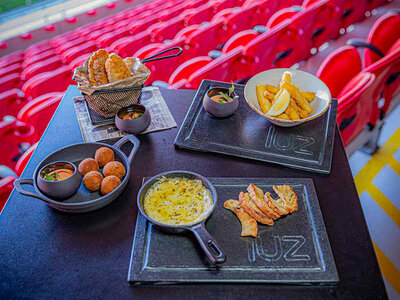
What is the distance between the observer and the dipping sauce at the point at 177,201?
28.4 inches

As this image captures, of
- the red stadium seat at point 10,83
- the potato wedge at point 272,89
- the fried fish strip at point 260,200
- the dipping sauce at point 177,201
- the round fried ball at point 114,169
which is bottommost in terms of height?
the red stadium seat at point 10,83

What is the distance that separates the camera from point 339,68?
1714 millimetres

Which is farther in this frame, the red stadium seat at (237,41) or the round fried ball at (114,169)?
the red stadium seat at (237,41)

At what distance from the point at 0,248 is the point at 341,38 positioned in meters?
3.23

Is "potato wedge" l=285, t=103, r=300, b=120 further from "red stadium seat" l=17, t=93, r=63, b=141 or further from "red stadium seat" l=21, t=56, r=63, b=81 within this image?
"red stadium seat" l=21, t=56, r=63, b=81

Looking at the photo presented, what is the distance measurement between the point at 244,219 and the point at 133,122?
1.56 ft

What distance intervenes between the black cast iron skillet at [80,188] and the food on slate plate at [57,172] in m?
0.02

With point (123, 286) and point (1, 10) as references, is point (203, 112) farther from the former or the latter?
point (1, 10)

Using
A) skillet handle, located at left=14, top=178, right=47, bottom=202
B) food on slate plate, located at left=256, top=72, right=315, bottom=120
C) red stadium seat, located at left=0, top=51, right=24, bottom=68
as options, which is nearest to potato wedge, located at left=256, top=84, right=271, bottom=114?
food on slate plate, located at left=256, top=72, right=315, bottom=120

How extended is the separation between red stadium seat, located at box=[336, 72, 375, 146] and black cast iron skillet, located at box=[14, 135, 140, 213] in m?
0.88

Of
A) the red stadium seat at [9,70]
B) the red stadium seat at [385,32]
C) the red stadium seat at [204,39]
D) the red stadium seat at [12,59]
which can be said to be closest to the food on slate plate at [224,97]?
the red stadium seat at [204,39]

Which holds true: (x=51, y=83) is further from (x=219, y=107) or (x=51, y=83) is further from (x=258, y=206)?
(x=258, y=206)

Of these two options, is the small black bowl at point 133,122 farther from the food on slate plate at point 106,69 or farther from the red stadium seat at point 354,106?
the red stadium seat at point 354,106

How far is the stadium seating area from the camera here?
1.56 metres
